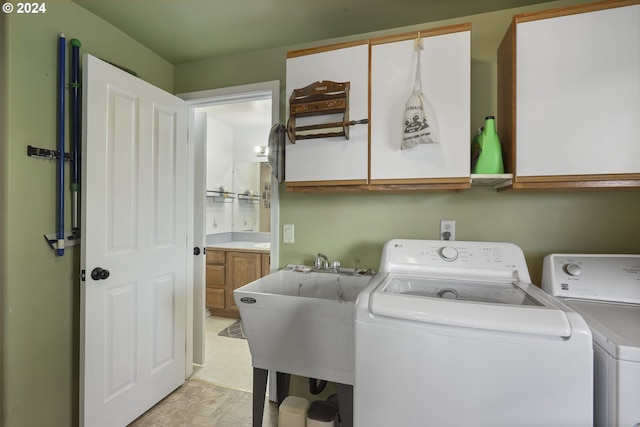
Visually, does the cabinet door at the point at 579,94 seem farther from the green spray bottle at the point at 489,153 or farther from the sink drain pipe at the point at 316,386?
the sink drain pipe at the point at 316,386

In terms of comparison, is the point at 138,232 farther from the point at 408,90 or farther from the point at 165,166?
the point at 408,90

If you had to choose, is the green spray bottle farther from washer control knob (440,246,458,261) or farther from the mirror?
the mirror

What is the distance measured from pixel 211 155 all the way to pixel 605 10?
138 inches

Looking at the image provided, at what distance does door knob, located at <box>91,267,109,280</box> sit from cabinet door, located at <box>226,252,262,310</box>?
1754 mm

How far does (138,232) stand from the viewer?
1.83 meters

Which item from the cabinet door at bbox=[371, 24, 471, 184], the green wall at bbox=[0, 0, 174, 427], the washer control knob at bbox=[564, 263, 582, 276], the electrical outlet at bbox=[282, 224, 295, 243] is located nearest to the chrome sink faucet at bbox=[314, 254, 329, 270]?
the electrical outlet at bbox=[282, 224, 295, 243]

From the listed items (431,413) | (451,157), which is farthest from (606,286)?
(431,413)

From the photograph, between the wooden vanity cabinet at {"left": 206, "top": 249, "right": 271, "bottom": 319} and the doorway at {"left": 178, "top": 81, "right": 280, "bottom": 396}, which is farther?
the wooden vanity cabinet at {"left": 206, "top": 249, "right": 271, "bottom": 319}

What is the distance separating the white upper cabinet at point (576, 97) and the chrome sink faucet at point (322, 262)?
1.08 metres

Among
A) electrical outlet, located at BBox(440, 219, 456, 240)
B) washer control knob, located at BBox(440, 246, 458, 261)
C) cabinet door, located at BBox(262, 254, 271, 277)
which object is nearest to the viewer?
washer control knob, located at BBox(440, 246, 458, 261)

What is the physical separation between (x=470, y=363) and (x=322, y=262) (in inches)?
42.2

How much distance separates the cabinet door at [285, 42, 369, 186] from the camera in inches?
60.9

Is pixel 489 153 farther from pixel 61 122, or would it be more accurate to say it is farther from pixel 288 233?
pixel 61 122

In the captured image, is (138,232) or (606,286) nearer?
(606,286)
